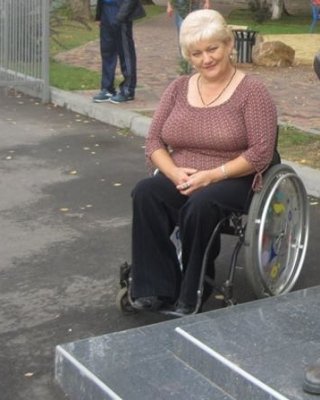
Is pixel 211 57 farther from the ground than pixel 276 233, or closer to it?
farther from the ground

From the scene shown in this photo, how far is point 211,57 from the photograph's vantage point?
4.16m

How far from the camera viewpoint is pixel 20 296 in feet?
15.2

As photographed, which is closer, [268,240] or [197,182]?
[197,182]

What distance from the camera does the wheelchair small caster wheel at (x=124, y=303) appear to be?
4.32m

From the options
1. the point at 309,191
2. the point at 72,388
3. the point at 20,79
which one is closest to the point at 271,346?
the point at 72,388

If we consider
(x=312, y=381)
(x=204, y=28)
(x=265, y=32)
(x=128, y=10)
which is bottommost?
(x=265, y=32)

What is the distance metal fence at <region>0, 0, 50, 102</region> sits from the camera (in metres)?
10.6

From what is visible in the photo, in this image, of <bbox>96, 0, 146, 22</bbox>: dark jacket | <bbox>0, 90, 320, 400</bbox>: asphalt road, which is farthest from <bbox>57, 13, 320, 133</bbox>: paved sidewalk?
<bbox>0, 90, 320, 400</bbox>: asphalt road

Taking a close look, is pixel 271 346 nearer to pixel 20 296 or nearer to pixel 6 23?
pixel 20 296

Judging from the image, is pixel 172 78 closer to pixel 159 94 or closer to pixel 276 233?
pixel 159 94

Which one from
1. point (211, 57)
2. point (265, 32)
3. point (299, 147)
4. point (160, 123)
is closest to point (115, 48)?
point (299, 147)

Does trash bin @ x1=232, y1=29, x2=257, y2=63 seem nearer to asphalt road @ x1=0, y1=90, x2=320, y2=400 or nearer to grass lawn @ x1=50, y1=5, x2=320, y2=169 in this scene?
grass lawn @ x1=50, y1=5, x2=320, y2=169

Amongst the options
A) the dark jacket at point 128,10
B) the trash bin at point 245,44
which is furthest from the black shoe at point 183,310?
the trash bin at point 245,44

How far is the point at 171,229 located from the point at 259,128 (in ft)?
2.06
